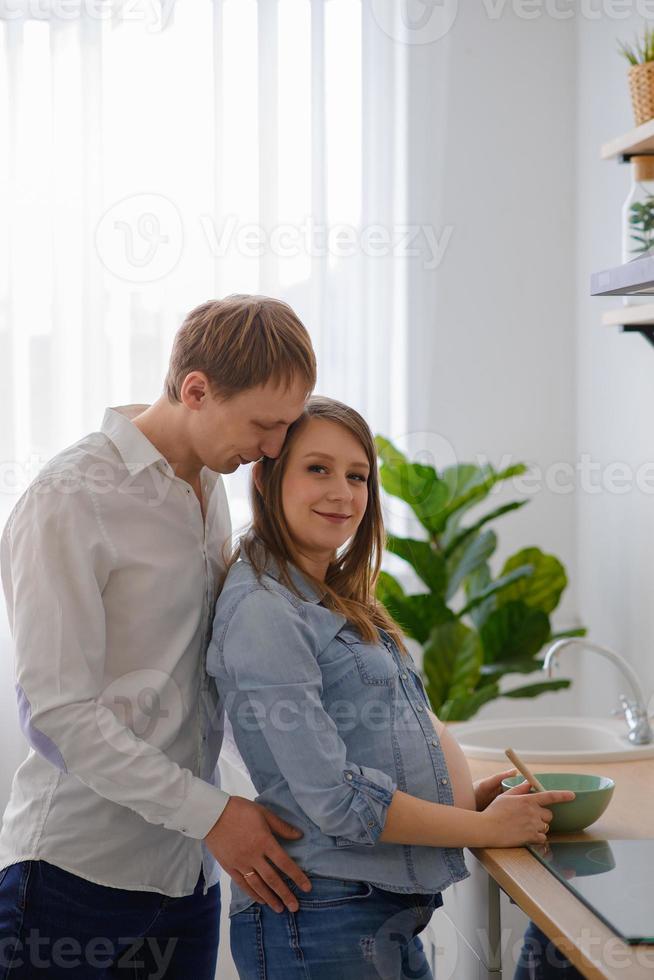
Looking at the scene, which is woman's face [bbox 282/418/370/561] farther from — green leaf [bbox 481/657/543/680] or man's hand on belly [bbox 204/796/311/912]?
green leaf [bbox 481/657/543/680]

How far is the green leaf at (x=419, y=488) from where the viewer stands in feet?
7.71

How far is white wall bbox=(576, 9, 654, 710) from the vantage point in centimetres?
229

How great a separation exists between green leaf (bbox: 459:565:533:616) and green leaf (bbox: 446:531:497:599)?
0.15 ft

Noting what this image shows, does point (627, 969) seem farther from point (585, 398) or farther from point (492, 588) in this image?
point (585, 398)

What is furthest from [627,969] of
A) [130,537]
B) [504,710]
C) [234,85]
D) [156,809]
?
[234,85]

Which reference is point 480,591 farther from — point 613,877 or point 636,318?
point 613,877

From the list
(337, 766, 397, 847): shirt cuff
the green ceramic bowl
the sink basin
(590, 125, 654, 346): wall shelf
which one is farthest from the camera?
the sink basin

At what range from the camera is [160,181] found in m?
2.56

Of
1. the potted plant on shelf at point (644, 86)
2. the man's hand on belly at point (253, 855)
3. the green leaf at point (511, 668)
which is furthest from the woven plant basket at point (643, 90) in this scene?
A: the man's hand on belly at point (253, 855)

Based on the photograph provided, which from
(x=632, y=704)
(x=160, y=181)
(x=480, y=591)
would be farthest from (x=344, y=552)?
(x=160, y=181)

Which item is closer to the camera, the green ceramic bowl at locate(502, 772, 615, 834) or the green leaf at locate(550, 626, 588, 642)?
the green ceramic bowl at locate(502, 772, 615, 834)

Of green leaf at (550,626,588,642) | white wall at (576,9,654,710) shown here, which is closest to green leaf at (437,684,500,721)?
green leaf at (550,626,588,642)

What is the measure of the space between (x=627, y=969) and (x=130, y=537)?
0.72 metres

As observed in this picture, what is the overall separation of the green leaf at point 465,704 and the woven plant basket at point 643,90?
1.18 metres
